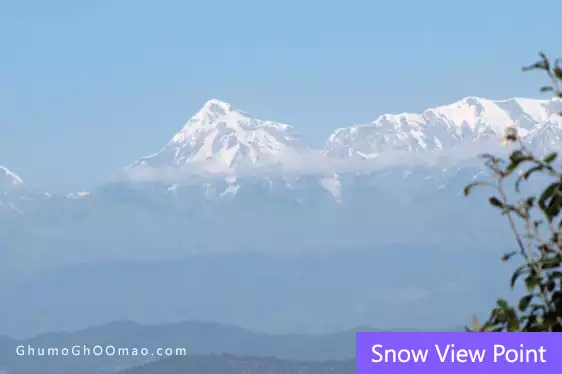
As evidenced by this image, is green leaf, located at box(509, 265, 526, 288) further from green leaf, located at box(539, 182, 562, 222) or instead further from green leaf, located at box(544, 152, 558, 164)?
green leaf, located at box(544, 152, 558, 164)

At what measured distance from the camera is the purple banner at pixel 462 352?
33.7 feet

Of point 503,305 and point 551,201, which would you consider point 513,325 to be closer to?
point 503,305

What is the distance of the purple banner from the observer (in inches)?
404

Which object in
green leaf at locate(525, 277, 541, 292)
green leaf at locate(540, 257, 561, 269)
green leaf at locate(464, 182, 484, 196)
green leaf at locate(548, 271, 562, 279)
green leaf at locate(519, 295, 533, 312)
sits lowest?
green leaf at locate(519, 295, 533, 312)

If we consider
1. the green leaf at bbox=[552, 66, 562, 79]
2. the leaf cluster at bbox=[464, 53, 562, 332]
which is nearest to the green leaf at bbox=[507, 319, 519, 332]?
the leaf cluster at bbox=[464, 53, 562, 332]

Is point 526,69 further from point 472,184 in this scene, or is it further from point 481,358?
point 481,358

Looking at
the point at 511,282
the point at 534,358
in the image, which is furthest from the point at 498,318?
the point at 534,358

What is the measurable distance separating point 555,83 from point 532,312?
2063 mm

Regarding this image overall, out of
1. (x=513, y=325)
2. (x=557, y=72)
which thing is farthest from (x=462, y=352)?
(x=557, y=72)

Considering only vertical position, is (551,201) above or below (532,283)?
above

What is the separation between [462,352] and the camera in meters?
10.4

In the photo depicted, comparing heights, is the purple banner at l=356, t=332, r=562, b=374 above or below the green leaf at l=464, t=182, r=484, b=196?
below

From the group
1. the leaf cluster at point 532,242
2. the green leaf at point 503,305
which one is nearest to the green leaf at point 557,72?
the leaf cluster at point 532,242

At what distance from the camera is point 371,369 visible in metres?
10.6
